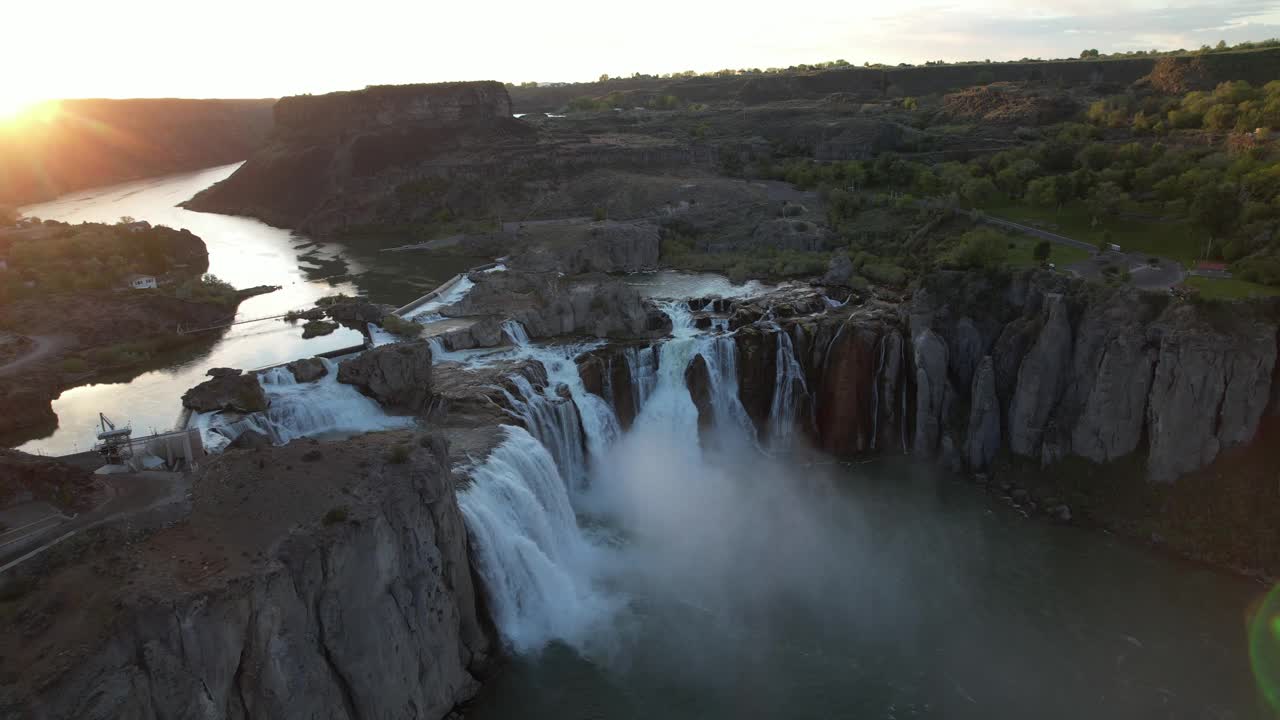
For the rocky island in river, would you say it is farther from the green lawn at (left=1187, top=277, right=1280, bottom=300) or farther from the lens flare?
the green lawn at (left=1187, top=277, right=1280, bottom=300)

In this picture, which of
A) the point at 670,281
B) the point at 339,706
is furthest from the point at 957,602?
the point at 670,281

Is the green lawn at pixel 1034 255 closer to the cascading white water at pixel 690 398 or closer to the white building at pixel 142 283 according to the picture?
the cascading white water at pixel 690 398

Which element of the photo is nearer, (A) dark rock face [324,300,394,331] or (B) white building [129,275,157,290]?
(A) dark rock face [324,300,394,331]

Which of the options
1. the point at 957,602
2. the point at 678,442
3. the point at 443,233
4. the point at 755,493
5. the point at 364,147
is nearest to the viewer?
the point at 957,602

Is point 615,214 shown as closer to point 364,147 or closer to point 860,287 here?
point 860,287

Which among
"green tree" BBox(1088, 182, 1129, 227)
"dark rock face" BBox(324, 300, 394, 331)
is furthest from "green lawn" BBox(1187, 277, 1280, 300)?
"dark rock face" BBox(324, 300, 394, 331)

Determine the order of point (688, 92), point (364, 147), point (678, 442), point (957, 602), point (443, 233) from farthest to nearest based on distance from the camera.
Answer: point (688, 92) → point (364, 147) → point (443, 233) → point (678, 442) → point (957, 602)

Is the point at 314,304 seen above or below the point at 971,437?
above
